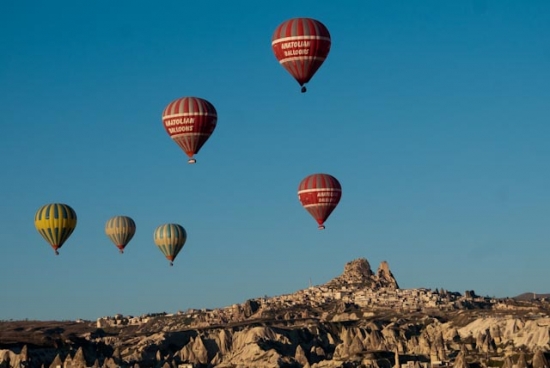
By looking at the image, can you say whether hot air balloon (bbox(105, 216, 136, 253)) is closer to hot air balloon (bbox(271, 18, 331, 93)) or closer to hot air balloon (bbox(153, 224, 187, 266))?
hot air balloon (bbox(153, 224, 187, 266))

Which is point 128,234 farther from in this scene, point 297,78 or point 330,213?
point 297,78

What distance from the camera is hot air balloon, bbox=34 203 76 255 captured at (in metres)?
158

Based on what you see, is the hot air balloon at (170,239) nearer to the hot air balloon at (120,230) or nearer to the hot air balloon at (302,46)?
the hot air balloon at (120,230)

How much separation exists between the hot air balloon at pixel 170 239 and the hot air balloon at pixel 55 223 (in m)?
18.7

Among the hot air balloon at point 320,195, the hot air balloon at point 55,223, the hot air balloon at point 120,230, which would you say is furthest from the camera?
the hot air balloon at point 120,230

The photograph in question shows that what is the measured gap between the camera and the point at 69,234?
527ft

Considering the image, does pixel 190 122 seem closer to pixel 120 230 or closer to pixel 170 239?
pixel 170 239

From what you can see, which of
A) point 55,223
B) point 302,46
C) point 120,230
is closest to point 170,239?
point 120,230

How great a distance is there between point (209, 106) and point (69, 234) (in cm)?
3563

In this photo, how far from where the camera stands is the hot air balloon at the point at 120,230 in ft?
597

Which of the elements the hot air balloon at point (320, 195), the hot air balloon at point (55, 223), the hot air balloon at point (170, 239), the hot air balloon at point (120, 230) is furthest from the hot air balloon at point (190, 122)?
the hot air balloon at point (120, 230)

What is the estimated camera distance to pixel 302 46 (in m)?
122

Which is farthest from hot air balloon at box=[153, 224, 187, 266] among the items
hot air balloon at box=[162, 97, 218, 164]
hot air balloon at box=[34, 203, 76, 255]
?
hot air balloon at box=[162, 97, 218, 164]

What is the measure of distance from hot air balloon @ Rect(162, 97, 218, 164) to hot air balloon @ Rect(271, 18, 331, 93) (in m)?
Answer: 14.0
